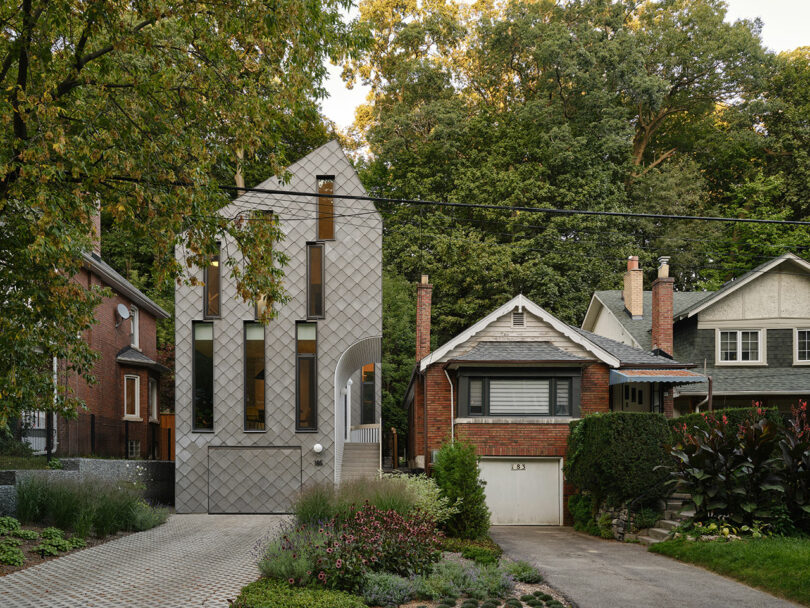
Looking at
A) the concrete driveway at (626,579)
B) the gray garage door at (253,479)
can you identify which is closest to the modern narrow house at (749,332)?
the concrete driveway at (626,579)

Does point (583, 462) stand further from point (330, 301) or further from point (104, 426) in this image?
point (104, 426)

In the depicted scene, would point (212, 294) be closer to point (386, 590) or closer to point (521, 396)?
point (521, 396)

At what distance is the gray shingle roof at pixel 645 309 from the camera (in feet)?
101

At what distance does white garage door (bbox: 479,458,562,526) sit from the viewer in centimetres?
Answer: 2448

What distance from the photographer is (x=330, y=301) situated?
74.8ft

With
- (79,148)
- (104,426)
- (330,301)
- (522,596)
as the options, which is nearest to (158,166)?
(79,148)

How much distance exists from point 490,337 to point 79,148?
16.9 meters

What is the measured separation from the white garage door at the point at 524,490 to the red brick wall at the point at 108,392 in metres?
10.8

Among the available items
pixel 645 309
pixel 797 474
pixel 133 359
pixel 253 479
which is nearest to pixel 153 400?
pixel 133 359

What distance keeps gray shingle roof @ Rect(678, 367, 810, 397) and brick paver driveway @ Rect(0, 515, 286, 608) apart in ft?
54.1

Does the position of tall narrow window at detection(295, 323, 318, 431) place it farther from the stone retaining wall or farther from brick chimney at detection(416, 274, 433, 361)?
brick chimney at detection(416, 274, 433, 361)

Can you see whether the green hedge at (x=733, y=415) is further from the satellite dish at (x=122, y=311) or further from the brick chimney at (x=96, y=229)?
the satellite dish at (x=122, y=311)

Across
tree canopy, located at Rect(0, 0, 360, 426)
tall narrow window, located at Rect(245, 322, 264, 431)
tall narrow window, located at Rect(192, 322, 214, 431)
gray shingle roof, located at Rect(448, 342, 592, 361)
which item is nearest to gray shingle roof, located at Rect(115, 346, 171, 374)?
tall narrow window, located at Rect(192, 322, 214, 431)

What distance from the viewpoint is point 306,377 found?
74.3 feet
